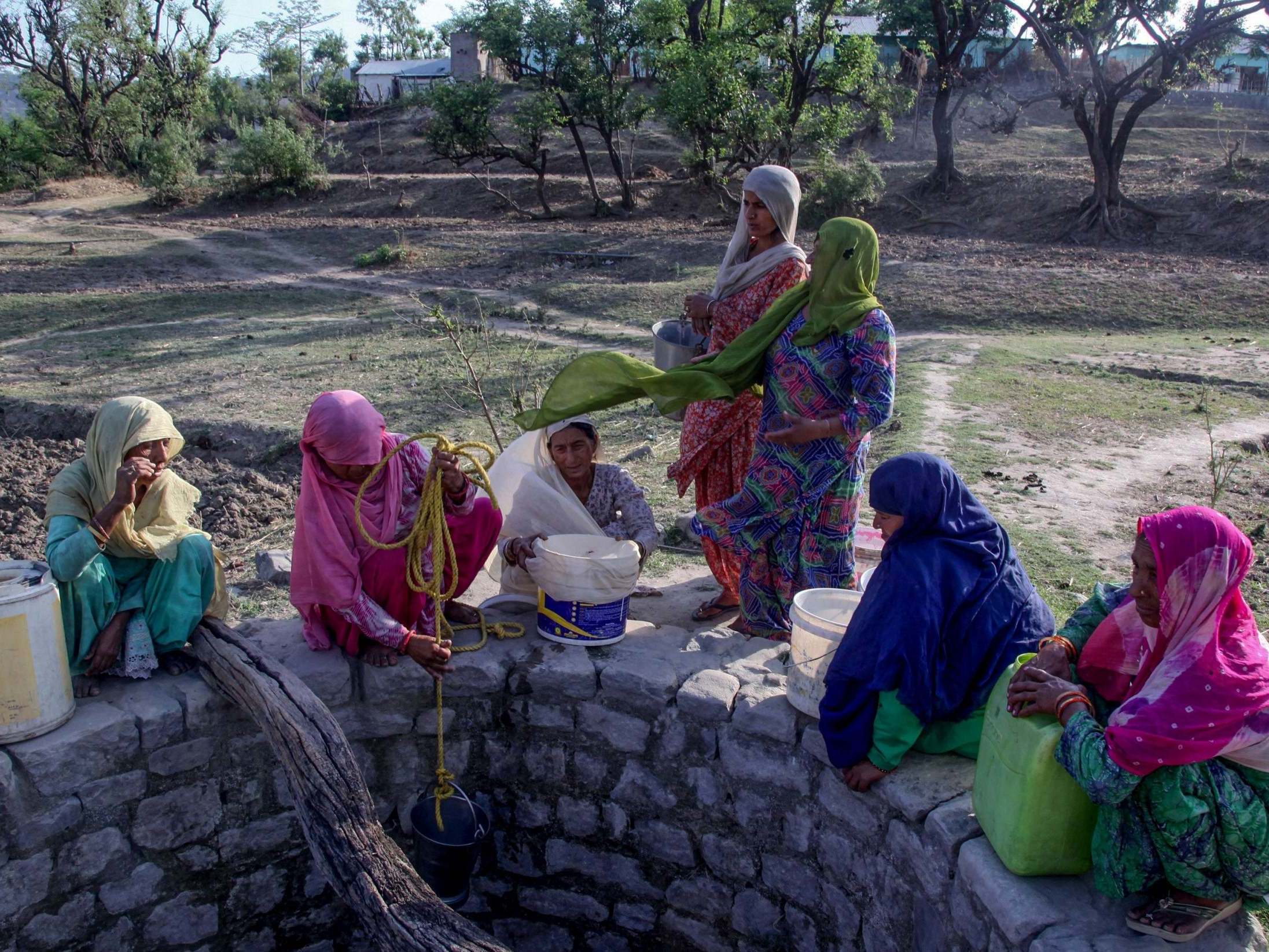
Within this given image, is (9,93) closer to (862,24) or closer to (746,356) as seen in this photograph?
(862,24)

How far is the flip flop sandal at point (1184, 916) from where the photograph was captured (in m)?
2.06

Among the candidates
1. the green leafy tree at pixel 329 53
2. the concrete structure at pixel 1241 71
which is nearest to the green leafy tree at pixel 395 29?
the green leafy tree at pixel 329 53

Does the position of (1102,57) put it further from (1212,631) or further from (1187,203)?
(1212,631)

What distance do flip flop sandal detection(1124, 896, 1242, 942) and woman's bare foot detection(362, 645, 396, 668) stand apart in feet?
7.40

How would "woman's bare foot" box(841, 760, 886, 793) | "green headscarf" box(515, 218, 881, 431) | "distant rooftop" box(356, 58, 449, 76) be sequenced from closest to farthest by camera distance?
"woman's bare foot" box(841, 760, 886, 793) < "green headscarf" box(515, 218, 881, 431) < "distant rooftop" box(356, 58, 449, 76)

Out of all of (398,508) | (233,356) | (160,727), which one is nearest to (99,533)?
(160,727)

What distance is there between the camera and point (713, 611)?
3.92 m

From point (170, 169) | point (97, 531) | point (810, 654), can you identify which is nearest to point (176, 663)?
point (97, 531)

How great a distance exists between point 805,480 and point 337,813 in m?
1.72

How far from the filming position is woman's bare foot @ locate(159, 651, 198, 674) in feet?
10.8

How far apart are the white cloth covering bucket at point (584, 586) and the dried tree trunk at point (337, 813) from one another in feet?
2.62

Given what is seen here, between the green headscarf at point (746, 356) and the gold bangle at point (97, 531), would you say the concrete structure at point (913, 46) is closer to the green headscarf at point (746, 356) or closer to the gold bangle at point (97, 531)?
the green headscarf at point (746, 356)

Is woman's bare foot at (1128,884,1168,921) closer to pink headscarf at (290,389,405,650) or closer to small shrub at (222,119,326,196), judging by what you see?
pink headscarf at (290,389,405,650)

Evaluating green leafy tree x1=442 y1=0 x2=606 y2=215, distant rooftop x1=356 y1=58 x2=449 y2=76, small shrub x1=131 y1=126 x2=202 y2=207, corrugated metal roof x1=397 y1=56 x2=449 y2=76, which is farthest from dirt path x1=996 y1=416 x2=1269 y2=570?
distant rooftop x1=356 y1=58 x2=449 y2=76
